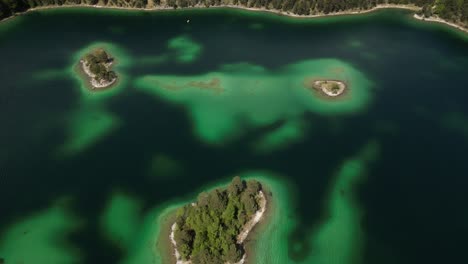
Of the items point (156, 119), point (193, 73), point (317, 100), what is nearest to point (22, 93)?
point (156, 119)

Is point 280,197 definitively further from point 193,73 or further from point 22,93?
point 22,93

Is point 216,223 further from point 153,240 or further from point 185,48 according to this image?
point 185,48

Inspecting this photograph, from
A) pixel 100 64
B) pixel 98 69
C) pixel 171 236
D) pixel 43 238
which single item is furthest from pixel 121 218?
pixel 100 64

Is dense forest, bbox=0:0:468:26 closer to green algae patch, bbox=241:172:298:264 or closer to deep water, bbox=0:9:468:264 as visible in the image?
deep water, bbox=0:9:468:264

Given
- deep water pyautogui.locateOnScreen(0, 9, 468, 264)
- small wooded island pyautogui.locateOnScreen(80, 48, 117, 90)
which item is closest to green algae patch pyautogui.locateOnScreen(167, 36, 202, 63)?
deep water pyautogui.locateOnScreen(0, 9, 468, 264)

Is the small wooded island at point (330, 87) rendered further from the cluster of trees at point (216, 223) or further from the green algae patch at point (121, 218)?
the green algae patch at point (121, 218)

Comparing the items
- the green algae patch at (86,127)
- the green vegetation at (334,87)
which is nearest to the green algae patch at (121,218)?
the green algae patch at (86,127)
